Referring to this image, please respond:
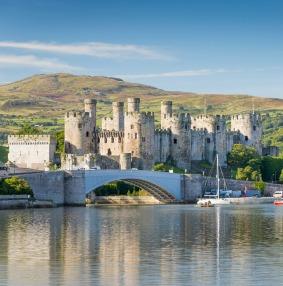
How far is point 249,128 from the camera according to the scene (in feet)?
420

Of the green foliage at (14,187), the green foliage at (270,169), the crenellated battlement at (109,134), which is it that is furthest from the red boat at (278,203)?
the green foliage at (14,187)

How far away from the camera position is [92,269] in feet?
143

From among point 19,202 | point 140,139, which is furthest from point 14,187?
point 140,139

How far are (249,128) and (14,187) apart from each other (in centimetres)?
4607

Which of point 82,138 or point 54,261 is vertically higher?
point 82,138

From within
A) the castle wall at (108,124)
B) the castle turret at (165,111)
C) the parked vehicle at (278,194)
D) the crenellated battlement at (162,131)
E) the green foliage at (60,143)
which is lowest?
the parked vehicle at (278,194)

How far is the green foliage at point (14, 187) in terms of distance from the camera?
86.2 metres

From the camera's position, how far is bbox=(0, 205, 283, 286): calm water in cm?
4150

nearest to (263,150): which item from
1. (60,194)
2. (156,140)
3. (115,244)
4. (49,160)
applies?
(156,140)

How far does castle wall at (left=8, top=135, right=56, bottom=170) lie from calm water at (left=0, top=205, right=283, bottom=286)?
2814 centimetres

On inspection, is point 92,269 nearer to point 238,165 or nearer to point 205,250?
point 205,250

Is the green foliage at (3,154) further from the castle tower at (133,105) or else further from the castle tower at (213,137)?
the castle tower at (213,137)

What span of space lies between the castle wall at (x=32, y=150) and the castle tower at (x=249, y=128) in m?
25.9

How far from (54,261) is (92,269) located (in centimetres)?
306
